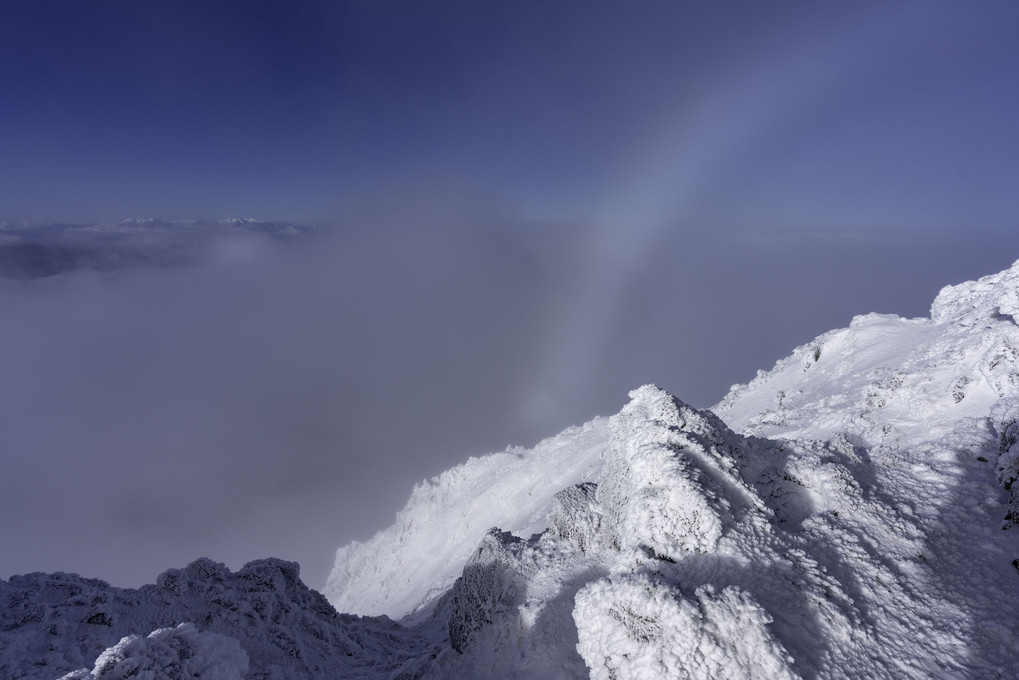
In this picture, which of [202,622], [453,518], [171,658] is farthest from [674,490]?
[453,518]

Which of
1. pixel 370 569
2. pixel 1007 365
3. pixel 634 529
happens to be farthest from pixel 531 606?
pixel 370 569

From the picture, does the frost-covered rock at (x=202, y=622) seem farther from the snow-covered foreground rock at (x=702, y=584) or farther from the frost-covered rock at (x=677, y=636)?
the frost-covered rock at (x=677, y=636)

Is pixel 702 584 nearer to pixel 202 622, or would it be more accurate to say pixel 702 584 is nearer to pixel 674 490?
pixel 674 490

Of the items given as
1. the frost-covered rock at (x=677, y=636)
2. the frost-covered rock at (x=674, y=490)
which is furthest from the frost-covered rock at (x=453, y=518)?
the frost-covered rock at (x=677, y=636)

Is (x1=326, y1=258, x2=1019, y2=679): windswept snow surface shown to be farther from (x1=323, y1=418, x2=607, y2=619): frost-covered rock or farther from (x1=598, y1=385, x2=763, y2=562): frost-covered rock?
(x1=323, y1=418, x2=607, y2=619): frost-covered rock

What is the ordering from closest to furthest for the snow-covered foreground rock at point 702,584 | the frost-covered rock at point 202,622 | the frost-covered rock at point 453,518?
the snow-covered foreground rock at point 702,584, the frost-covered rock at point 202,622, the frost-covered rock at point 453,518

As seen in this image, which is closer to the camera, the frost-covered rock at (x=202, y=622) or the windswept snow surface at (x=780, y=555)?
the windswept snow surface at (x=780, y=555)
